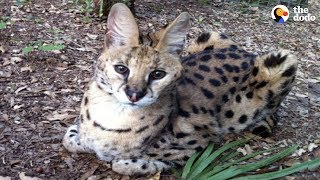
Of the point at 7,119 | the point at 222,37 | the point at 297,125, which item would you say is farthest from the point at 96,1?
the point at 297,125

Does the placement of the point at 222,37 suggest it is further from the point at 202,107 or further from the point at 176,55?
the point at 176,55

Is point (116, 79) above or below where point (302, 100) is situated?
above

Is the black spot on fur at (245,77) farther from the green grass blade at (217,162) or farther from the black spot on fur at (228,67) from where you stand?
the green grass blade at (217,162)

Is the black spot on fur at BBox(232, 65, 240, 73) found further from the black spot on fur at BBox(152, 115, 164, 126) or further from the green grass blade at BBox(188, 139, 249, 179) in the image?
the black spot on fur at BBox(152, 115, 164, 126)

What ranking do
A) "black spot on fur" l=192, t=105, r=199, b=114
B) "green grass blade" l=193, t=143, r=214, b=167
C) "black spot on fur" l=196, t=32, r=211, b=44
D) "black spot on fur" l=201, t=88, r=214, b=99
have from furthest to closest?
"black spot on fur" l=196, t=32, r=211, b=44, "black spot on fur" l=201, t=88, r=214, b=99, "black spot on fur" l=192, t=105, r=199, b=114, "green grass blade" l=193, t=143, r=214, b=167

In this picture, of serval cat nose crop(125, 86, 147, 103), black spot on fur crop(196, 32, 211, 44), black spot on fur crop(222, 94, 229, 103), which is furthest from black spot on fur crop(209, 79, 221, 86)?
serval cat nose crop(125, 86, 147, 103)

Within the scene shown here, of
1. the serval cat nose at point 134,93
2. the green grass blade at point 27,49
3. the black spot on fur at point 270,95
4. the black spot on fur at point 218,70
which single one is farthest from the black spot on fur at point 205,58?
the green grass blade at point 27,49
